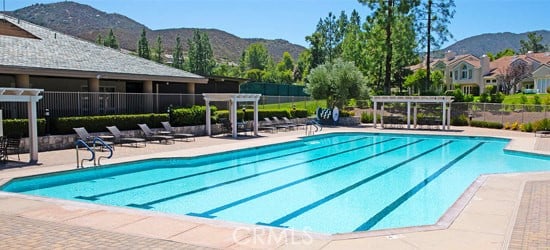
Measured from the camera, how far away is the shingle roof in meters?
18.5

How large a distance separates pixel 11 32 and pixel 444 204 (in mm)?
21544

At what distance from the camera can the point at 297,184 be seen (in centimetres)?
1198

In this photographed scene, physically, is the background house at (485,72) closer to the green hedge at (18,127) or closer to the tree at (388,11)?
the tree at (388,11)

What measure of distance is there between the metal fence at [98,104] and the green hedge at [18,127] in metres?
1.48

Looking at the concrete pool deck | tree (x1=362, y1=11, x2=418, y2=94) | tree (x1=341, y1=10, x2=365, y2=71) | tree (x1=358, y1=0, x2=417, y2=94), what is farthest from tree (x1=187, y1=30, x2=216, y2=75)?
the concrete pool deck

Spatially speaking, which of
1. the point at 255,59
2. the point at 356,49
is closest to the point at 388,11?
the point at 356,49

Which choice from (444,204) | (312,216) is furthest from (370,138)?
(312,216)

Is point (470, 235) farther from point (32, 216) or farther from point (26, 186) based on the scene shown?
point (26, 186)

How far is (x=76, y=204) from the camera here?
26.2ft

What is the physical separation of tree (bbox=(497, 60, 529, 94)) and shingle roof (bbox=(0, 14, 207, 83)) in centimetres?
4344

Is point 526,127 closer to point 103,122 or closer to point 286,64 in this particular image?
point 103,122

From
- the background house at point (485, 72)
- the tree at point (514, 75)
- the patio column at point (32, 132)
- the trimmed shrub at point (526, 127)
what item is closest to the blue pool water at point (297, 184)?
the patio column at point (32, 132)

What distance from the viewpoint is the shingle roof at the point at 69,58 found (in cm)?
1850

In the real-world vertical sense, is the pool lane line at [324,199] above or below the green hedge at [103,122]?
below
